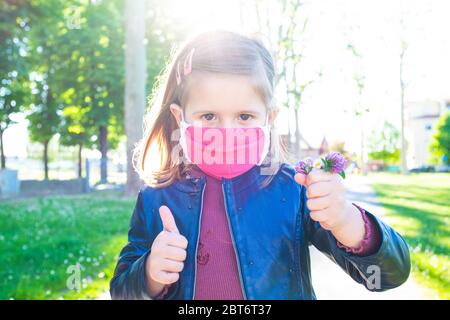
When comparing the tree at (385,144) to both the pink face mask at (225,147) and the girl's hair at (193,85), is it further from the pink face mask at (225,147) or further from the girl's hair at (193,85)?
the pink face mask at (225,147)

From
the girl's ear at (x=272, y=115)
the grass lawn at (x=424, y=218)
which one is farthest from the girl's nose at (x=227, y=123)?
the grass lawn at (x=424, y=218)

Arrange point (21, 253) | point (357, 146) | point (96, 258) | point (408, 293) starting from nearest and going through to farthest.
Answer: point (408, 293) < point (357, 146) < point (96, 258) < point (21, 253)

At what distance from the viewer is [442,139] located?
6.40 feet

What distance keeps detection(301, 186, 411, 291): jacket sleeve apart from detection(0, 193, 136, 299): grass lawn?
49.3 inches

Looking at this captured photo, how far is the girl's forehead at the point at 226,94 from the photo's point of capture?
0.92m

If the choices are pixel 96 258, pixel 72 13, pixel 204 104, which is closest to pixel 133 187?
pixel 96 258

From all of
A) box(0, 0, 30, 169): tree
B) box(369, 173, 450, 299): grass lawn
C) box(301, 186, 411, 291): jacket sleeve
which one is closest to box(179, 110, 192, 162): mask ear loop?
box(301, 186, 411, 291): jacket sleeve

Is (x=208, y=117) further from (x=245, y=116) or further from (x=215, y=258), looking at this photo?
(x=215, y=258)

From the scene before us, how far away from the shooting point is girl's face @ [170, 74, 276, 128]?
92 centimetres

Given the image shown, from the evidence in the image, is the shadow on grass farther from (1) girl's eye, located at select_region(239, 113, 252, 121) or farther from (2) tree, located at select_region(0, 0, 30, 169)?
(2) tree, located at select_region(0, 0, 30, 169)

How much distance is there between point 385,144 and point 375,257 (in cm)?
115

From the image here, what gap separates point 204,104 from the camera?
0.94 metres

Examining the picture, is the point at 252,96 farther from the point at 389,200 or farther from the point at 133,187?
the point at 133,187

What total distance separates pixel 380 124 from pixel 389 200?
81cm
